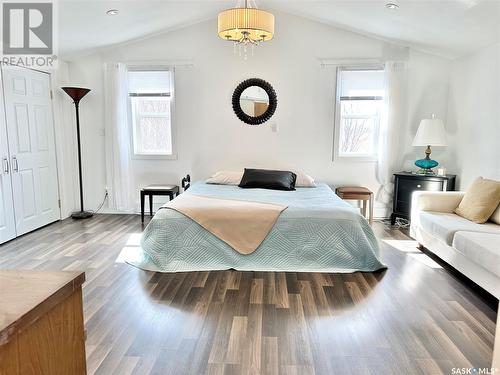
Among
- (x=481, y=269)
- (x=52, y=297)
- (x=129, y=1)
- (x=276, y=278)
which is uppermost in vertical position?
(x=129, y=1)

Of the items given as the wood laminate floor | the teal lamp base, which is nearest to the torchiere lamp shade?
the wood laminate floor

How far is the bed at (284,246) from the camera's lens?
3.18 m

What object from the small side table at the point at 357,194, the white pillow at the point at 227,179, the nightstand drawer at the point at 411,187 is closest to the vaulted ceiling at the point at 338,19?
the nightstand drawer at the point at 411,187

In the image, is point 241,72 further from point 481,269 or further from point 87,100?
point 481,269

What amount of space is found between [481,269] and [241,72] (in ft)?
12.8

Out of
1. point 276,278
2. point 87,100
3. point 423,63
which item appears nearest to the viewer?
point 276,278

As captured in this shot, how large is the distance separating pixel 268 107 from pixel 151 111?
1785 millimetres

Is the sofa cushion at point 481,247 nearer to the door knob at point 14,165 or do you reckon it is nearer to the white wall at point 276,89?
the white wall at point 276,89

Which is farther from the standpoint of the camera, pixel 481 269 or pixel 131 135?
pixel 131 135

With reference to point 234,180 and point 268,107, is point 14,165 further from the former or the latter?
point 268,107

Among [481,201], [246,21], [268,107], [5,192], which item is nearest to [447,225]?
[481,201]

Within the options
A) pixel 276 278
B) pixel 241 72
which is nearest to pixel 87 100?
pixel 241 72

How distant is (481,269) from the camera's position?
267 centimetres

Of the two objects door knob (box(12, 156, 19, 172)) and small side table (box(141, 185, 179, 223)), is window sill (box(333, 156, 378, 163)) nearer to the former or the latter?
small side table (box(141, 185, 179, 223))
